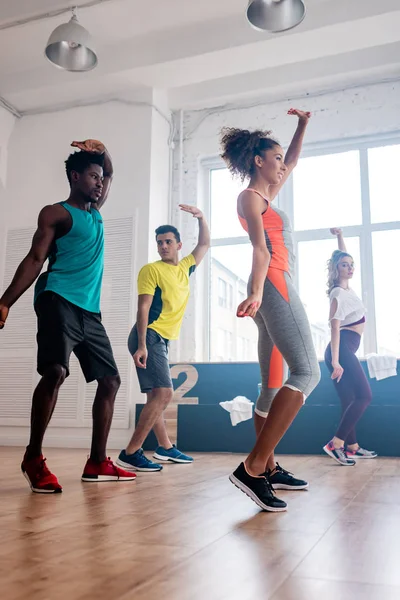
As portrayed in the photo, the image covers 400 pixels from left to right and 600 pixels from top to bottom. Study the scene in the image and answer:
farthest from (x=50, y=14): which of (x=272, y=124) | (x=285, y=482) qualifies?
(x=285, y=482)

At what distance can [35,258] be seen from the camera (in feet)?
7.13

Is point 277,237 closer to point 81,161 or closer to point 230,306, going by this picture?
point 81,161

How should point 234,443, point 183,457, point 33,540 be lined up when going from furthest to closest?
point 234,443 → point 183,457 → point 33,540

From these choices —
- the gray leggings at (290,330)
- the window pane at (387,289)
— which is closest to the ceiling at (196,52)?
the window pane at (387,289)

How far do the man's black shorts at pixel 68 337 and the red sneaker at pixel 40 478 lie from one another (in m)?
0.32

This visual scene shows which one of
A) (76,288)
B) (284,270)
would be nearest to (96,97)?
(76,288)

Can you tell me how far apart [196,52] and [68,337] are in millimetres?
3635

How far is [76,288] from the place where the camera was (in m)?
2.24

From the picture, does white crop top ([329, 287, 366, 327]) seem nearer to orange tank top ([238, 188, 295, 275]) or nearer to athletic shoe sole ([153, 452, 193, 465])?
athletic shoe sole ([153, 452, 193, 465])

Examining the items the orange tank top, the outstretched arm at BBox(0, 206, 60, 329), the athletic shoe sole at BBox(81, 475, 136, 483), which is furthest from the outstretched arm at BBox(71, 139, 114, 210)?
the athletic shoe sole at BBox(81, 475, 136, 483)

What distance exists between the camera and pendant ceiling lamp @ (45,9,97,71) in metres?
4.18

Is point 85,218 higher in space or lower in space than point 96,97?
lower

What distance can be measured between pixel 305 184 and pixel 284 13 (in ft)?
7.42

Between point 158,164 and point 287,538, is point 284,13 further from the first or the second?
point 287,538
